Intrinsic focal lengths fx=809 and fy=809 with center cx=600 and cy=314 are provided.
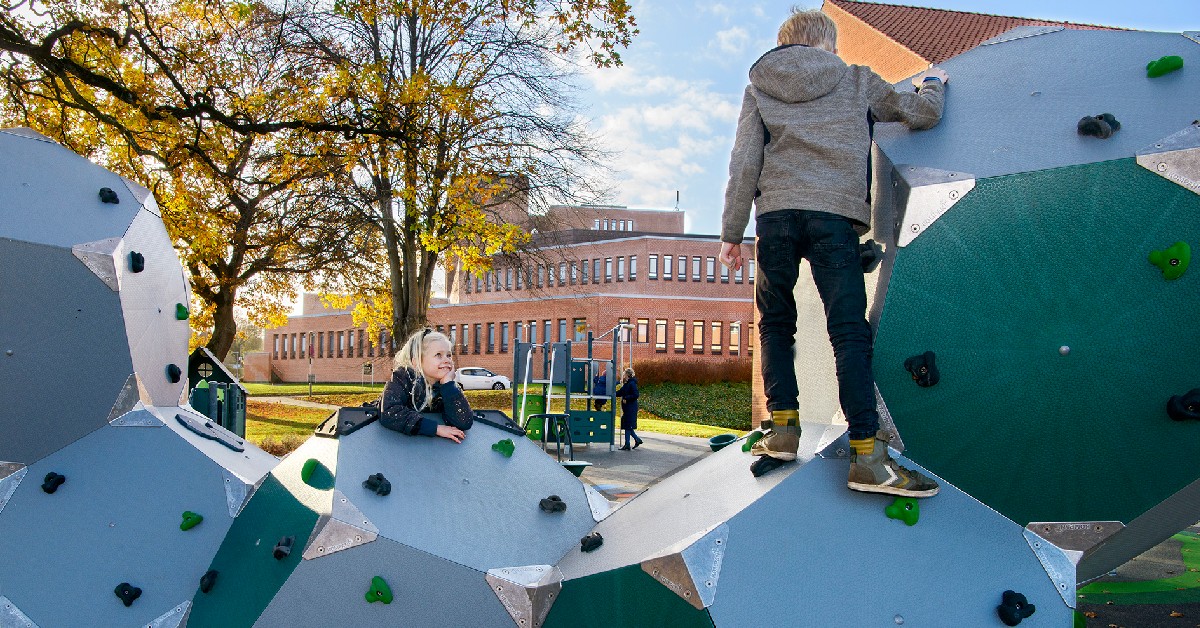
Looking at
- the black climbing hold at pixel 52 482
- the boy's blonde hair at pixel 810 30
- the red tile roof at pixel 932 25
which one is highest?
the red tile roof at pixel 932 25

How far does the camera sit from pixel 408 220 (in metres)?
18.1

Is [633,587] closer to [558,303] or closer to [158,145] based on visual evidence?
[158,145]

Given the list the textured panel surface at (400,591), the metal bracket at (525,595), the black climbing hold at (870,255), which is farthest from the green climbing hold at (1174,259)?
the textured panel surface at (400,591)

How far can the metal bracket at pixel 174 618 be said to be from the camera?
382cm

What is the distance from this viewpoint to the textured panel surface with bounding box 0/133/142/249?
14.7 ft

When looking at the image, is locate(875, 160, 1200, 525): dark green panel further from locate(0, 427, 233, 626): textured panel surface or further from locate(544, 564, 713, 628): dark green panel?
locate(0, 427, 233, 626): textured panel surface

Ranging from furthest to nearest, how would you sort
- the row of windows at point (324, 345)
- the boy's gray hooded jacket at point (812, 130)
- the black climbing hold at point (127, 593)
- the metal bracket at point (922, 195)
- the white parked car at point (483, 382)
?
the row of windows at point (324, 345)
the white parked car at point (483, 382)
the black climbing hold at point (127, 593)
the boy's gray hooded jacket at point (812, 130)
the metal bracket at point (922, 195)

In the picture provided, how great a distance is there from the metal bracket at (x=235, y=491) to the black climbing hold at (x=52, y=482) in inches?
31.4

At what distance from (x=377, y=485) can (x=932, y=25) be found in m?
25.6

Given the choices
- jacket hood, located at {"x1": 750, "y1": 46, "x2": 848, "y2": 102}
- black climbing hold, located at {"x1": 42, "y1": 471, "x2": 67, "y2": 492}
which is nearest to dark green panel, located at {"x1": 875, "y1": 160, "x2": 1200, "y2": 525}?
jacket hood, located at {"x1": 750, "y1": 46, "x2": 848, "y2": 102}

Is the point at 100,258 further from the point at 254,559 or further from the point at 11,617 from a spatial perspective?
the point at 254,559

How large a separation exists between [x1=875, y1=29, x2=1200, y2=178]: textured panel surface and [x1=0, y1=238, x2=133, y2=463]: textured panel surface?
14.0ft

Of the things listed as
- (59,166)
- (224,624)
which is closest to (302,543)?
(224,624)

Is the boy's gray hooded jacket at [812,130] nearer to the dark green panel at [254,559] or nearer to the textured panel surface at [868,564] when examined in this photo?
the textured panel surface at [868,564]
